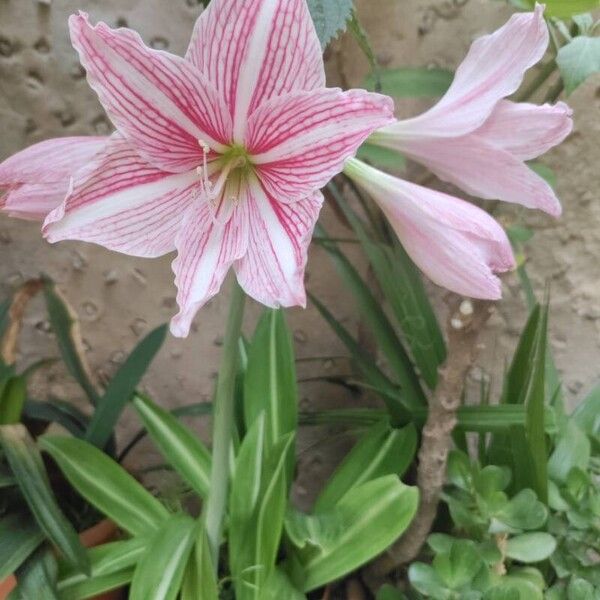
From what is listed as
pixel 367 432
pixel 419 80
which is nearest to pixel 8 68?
pixel 419 80

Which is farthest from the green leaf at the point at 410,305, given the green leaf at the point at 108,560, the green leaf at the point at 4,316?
the green leaf at the point at 4,316

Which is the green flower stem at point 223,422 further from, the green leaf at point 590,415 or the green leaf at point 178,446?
the green leaf at point 590,415

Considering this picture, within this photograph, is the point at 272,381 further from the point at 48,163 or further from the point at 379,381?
the point at 48,163

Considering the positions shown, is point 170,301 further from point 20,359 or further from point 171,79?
point 171,79

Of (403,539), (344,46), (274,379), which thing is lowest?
(403,539)

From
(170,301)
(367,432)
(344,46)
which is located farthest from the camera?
(170,301)

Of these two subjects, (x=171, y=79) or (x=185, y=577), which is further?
(x=185, y=577)

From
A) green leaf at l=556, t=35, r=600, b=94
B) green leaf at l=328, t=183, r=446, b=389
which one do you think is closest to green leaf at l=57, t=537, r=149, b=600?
green leaf at l=328, t=183, r=446, b=389
